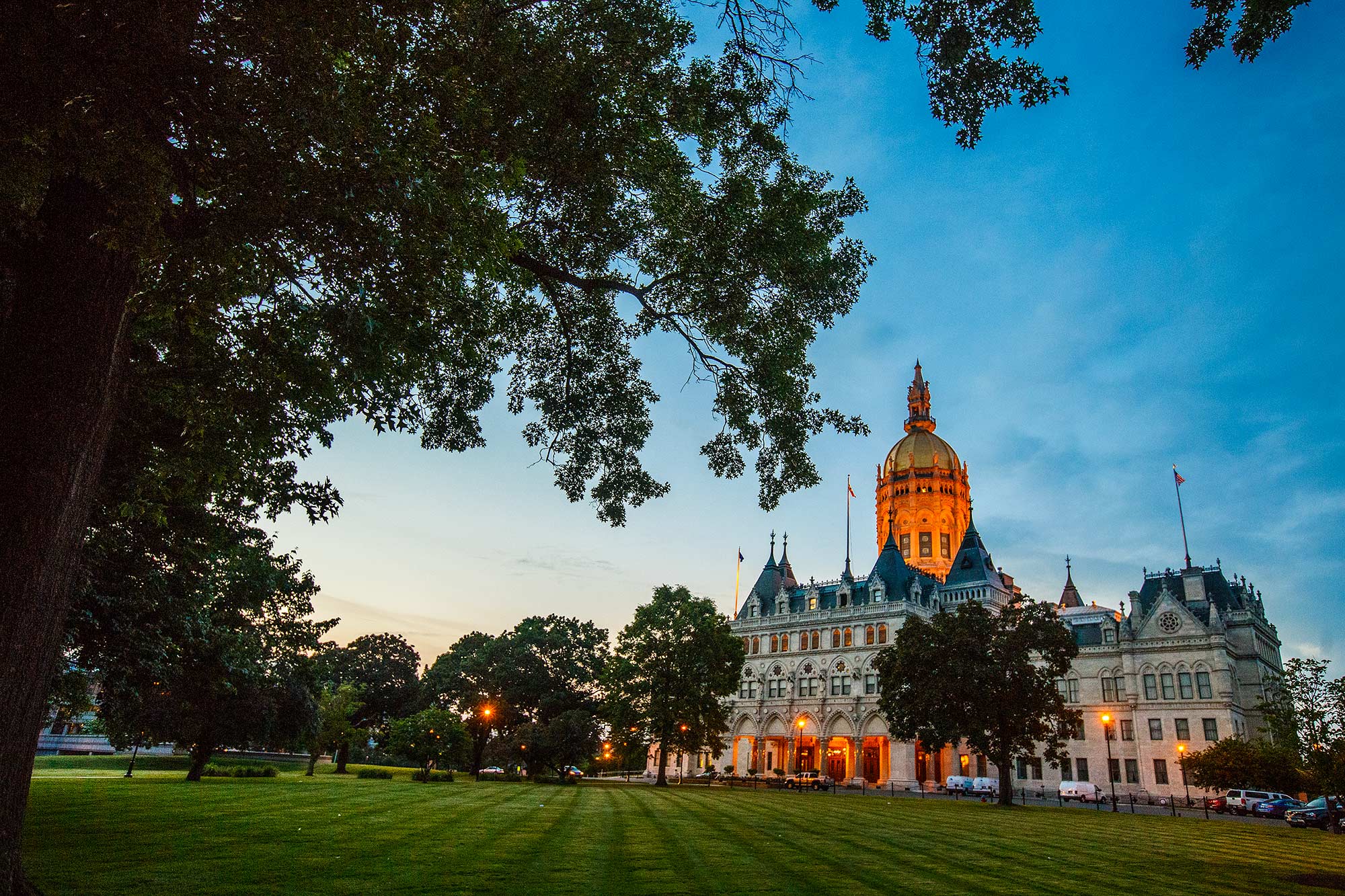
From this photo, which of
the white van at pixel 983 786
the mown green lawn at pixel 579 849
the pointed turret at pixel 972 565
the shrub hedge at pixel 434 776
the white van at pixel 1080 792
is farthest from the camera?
the pointed turret at pixel 972 565

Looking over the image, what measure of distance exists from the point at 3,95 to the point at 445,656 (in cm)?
7457

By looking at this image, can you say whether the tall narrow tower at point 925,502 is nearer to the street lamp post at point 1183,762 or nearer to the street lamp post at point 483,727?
the street lamp post at point 1183,762

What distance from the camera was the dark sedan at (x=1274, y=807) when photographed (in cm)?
4169

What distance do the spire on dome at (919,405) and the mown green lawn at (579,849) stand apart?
96.3m

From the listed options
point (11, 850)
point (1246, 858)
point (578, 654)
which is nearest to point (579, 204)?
point (11, 850)

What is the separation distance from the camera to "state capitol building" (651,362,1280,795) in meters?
61.8

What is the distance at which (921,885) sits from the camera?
1231cm

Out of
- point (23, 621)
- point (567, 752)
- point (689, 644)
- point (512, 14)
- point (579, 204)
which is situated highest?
point (512, 14)

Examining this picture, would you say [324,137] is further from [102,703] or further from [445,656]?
[445,656]

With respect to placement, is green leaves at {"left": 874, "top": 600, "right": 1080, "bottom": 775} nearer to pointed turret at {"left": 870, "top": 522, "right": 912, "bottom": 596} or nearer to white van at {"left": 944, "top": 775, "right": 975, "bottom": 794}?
white van at {"left": 944, "top": 775, "right": 975, "bottom": 794}

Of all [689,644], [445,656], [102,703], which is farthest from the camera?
[445,656]

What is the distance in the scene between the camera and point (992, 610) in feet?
267

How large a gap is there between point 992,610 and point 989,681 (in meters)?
43.5

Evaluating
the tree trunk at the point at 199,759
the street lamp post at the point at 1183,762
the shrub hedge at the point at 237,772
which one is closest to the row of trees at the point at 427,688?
the tree trunk at the point at 199,759
